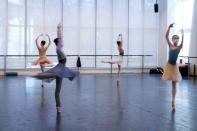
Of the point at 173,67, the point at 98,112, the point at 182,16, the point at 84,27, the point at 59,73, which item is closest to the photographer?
the point at 59,73

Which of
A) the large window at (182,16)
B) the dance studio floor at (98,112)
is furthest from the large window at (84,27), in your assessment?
the dance studio floor at (98,112)

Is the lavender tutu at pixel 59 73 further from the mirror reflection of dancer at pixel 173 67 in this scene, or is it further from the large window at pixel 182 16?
the large window at pixel 182 16

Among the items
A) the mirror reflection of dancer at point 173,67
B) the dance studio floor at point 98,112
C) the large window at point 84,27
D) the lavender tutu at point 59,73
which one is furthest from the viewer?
the large window at point 84,27

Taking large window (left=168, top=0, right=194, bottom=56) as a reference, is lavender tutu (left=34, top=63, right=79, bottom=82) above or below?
below

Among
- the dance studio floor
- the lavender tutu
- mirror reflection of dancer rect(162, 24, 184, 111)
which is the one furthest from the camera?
mirror reflection of dancer rect(162, 24, 184, 111)

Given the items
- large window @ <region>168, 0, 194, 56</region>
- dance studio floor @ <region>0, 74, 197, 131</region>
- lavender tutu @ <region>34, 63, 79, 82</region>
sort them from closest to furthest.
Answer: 1. dance studio floor @ <region>0, 74, 197, 131</region>
2. lavender tutu @ <region>34, 63, 79, 82</region>
3. large window @ <region>168, 0, 194, 56</region>

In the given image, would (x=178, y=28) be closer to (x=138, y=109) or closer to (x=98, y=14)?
(x=98, y=14)

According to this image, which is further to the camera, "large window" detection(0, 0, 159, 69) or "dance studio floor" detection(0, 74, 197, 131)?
"large window" detection(0, 0, 159, 69)

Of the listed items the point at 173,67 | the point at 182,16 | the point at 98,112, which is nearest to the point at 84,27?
the point at 182,16

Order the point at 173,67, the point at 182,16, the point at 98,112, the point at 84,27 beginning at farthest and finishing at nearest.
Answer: the point at 84,27, the point at 182,16, the point at 173,67, the point at 98,112

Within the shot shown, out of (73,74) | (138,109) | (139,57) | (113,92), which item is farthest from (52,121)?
(139,57)

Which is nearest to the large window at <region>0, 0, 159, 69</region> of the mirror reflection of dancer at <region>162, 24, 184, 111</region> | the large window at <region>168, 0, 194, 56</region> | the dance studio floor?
the large window at <region>168, 0, 194, 56</region>

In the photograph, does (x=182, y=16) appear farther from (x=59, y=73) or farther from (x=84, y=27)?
(x=59, y=73)

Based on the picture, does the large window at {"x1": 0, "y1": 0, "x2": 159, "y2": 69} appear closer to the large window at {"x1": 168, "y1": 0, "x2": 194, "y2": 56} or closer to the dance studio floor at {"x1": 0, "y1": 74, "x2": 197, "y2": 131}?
the large window at {"x1": 168, "y1": 0, "x2": 194, "y2": 56}
